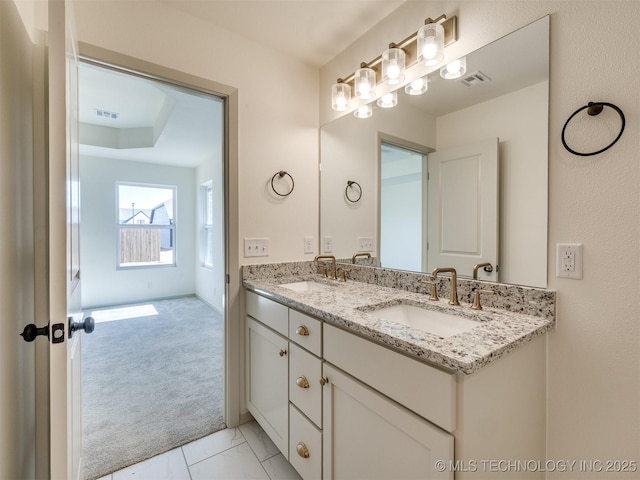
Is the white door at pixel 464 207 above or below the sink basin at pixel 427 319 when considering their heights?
above

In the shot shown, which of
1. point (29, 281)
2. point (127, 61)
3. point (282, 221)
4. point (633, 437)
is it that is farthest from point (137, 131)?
point (633, 437)

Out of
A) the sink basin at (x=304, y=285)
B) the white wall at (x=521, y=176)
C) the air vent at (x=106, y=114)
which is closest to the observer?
the white wall at (x=521, y=176)

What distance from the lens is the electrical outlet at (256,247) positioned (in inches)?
75.7

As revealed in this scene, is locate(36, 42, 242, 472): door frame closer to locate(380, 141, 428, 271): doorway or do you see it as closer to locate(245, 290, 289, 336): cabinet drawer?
locate(245, 290, 289, 336): cabinet drawer

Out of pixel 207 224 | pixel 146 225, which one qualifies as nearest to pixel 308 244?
pixel 207 224

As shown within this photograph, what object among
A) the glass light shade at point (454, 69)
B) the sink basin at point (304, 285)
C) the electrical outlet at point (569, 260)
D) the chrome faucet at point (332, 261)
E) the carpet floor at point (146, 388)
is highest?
the glass light shade at point (454, 69)

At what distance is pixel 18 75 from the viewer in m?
1.10

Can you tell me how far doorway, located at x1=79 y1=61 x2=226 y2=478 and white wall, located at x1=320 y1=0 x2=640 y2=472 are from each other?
65.9 inches

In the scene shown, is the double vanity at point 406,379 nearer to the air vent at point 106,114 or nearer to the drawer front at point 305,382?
the drawer front at point 305,382

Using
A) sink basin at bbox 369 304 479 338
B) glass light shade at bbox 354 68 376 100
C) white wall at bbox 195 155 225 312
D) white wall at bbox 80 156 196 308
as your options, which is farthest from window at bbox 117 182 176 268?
sink basin at bbox 369 304 479 338

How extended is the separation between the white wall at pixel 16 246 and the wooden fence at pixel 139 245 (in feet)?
14.0

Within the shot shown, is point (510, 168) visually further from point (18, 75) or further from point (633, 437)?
point (18, 75)

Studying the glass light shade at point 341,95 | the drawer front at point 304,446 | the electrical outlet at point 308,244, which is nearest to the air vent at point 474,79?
the glass light shade at point 341,95

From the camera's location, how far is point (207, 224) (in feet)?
17.0
